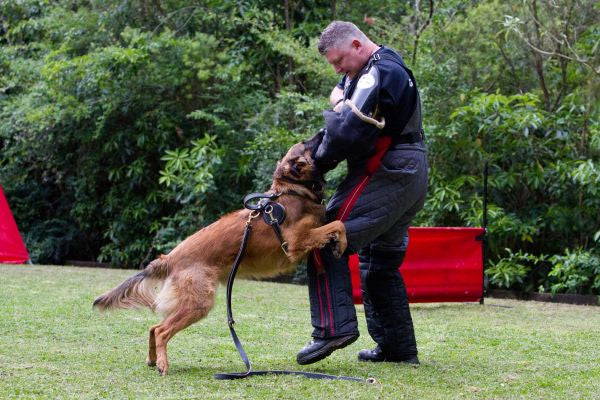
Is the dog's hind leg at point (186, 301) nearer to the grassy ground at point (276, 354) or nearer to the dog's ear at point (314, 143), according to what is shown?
the grassy ground at point (276, 354)

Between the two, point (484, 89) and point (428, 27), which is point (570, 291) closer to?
point (484, 89)

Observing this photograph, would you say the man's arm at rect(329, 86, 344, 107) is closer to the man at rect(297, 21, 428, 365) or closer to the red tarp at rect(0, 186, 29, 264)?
the man at rect(297, 21, 428, 365)

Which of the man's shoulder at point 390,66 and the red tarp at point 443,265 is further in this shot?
the red tarp at point 443,265

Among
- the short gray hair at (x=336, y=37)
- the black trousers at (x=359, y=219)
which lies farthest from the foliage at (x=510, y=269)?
the short gray hair at (x=336, y=37)

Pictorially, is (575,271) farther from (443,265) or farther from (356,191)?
(356,191)

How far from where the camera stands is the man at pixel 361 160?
401 centimetres

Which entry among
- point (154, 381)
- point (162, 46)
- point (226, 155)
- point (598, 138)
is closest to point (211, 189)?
point (226, 155)

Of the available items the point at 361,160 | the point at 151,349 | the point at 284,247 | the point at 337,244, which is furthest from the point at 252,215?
the point at 151,349

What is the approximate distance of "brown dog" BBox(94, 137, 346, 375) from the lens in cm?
420

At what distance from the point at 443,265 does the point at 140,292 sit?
154 inches

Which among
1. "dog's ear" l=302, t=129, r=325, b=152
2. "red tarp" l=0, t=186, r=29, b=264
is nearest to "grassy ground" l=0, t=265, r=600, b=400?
"dog's ear" l=302, t=129, r=325, b=152

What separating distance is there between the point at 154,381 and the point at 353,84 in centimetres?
178

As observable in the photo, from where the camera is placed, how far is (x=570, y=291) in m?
8.95

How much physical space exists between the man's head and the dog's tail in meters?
1.39
